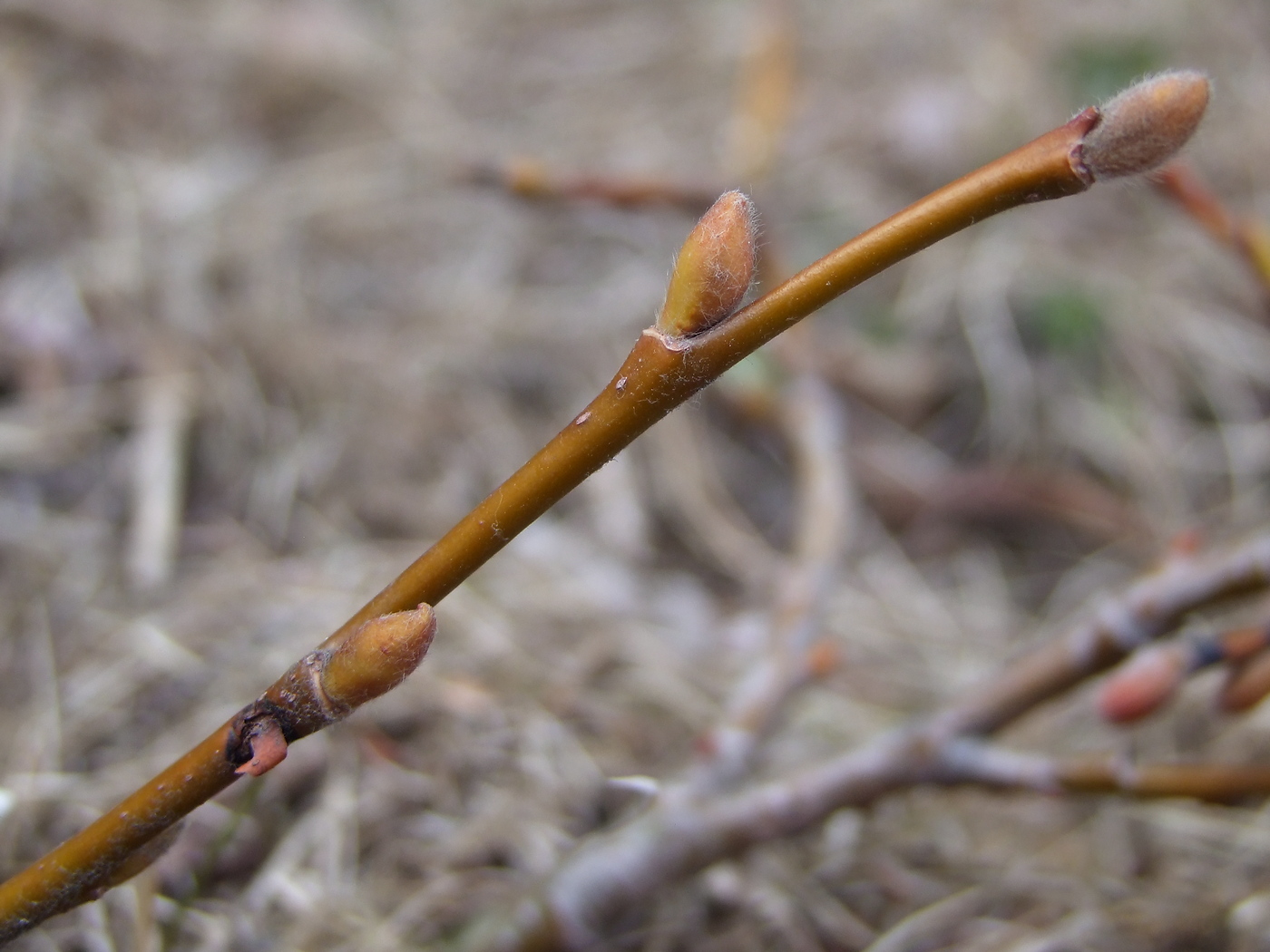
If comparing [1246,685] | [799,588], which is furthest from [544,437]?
[1246,685]

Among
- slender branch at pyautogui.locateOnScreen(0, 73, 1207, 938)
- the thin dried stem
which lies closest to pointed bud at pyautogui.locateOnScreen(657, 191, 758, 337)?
slender branch at pyautogui.locateOnScreen(0, 73, 1207, 938)

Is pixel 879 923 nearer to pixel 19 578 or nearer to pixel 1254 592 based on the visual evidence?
pixel 1254 592

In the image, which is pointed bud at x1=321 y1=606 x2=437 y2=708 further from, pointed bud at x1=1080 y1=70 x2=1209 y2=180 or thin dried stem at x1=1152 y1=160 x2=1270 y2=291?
thin dried stem at x1=1152 y1=160 x2=1270 y2=291

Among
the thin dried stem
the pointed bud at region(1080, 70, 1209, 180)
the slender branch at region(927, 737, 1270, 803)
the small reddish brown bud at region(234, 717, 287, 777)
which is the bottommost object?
the slender branch at region(927, 737, 1270, 803)

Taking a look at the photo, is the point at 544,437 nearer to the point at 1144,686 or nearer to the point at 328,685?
the point at 1144,686

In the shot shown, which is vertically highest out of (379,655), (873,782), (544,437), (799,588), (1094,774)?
(544,437)

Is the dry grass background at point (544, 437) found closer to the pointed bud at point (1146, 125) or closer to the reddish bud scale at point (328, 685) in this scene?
the pointed bud at point (1146, 125)
